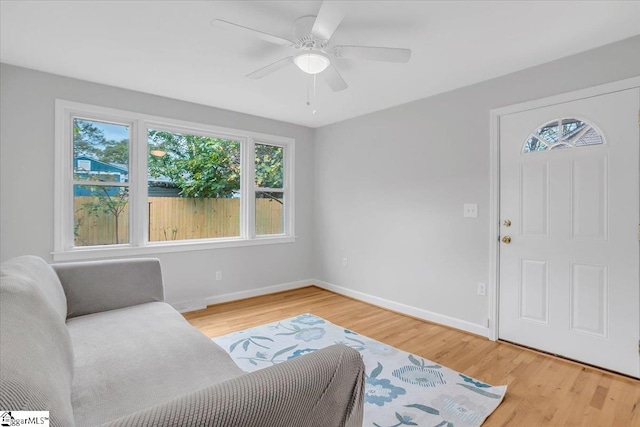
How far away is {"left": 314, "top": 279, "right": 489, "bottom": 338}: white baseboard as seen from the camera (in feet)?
9.59

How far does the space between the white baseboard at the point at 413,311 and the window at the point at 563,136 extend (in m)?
1.67

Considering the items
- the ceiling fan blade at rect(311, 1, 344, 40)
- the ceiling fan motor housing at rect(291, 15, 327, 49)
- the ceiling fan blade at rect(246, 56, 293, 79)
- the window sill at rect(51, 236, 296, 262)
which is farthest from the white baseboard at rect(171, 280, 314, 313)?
the ceiling fan blade at rect(311, 1, 344, 40)

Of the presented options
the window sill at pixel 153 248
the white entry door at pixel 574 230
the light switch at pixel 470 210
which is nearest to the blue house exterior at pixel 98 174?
the window sill at pixel 153 248

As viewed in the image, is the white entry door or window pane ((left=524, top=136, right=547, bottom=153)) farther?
window pane ((left=524, top=136, right=547, bottom=153))

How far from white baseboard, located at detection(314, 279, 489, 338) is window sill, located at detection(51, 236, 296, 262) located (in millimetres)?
1120

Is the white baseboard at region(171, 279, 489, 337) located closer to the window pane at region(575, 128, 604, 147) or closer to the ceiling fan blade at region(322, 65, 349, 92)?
the window pane at region(575, 128, 604, 147)

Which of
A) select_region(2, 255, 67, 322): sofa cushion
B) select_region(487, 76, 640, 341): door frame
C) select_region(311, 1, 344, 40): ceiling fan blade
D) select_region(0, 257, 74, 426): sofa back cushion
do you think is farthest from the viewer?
select_region(487, 76, 640, 341): door frame

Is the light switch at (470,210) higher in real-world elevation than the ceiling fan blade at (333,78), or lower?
lower

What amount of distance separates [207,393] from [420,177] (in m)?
3.08

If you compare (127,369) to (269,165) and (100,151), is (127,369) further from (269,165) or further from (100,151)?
(269,165)

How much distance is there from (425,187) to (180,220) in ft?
9.17

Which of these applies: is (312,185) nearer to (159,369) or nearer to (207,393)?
(159,369)

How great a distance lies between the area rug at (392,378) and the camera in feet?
5.73

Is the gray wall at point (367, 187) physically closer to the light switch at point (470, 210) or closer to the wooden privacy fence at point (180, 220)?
the light switch at point (470, 210)
